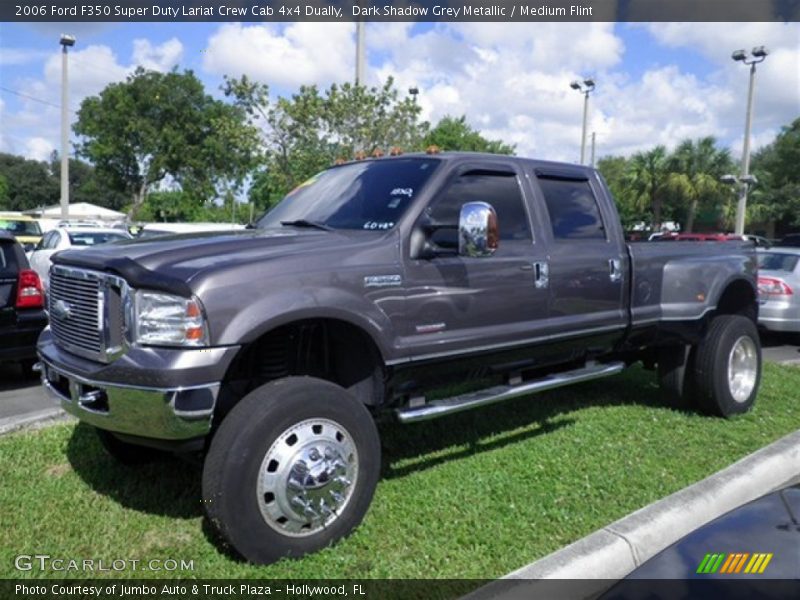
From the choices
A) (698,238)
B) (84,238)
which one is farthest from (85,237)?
(698,238)

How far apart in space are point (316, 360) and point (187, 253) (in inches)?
38.8

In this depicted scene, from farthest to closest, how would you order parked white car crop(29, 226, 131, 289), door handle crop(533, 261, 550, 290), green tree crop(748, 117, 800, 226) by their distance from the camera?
green tree crop(748, 117, 800, 226) → parked white car crop(29, 226, 131, 289) → door handle crop(533, 261, 550, 290)

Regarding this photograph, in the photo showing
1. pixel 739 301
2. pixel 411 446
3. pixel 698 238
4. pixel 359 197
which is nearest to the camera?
pixel 359 197

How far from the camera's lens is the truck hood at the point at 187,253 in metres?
3.20

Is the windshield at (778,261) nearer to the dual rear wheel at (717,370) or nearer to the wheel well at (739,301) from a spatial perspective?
the wheel well at (739,301)

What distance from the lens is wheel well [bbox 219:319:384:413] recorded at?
3723 millimetres

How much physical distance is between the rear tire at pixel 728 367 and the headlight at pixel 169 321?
14.2ft

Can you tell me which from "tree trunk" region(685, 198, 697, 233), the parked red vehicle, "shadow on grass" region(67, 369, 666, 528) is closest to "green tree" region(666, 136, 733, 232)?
"tree trunk" region(685, 198, 697, 233)

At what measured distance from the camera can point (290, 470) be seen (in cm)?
328

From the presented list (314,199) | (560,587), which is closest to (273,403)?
(560,587)

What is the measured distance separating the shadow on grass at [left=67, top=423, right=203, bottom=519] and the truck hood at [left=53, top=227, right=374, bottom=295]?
1.35 meters

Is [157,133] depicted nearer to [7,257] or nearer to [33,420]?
[7,257]

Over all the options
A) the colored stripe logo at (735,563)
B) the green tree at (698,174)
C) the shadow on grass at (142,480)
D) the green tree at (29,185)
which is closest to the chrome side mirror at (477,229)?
the colored stripe logo at (735,563)

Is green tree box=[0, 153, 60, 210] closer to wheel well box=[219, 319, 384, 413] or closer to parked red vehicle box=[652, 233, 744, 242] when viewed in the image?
parked red vehicle box=[652, 233, 744, 242]
